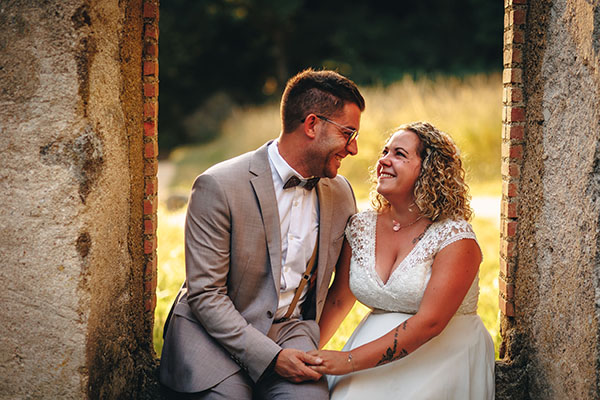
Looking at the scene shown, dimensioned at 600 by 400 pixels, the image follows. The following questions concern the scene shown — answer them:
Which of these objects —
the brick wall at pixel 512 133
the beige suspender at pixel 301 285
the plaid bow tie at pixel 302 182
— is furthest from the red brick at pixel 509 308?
the plaid bow tie at pixel 302 182

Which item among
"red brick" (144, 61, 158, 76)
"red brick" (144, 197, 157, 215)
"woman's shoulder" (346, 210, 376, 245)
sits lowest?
"woman's shoulder" (346, 210, 376, 245)

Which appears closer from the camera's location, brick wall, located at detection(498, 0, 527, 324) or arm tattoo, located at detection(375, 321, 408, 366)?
arm tattoo, located at detection(375, 321, 408, 366)

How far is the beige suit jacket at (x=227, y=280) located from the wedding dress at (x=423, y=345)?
317 mm

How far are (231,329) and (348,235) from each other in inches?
28.3

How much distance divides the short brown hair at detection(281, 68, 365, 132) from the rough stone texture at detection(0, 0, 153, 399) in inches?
30.2

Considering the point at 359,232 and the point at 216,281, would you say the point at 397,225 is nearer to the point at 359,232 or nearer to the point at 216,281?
the point at 359,232

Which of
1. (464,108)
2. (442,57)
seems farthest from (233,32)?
(464,108)

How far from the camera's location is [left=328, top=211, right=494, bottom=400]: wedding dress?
2.66 meters

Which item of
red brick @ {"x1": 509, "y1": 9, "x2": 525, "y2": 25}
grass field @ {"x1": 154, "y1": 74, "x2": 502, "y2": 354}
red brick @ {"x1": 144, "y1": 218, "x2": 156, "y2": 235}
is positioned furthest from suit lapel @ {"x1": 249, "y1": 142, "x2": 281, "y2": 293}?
grass field @ {"x1": 154, "y1": 74, "x2": 502, "y2": 354}

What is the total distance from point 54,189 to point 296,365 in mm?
1129

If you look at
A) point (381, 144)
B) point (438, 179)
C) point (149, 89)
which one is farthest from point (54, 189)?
point (381, 144)

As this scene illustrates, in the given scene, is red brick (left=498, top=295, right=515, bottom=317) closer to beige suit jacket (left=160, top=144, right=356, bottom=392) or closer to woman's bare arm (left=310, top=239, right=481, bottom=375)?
woman's bare arm (left=310, top=239, right=481, bottom=375)

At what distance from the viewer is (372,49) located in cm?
2203

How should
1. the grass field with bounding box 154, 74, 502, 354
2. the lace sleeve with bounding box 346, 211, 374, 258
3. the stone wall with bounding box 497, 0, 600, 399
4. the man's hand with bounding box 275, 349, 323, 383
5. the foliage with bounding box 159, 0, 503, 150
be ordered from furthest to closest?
the foliage with bounding box 159, 0, 503, 150
the grass field with bounding box 154, 74, 502, 354
the lace sleeve with bounding box 346, 211, 374, 258
the man's hand with bounding box 275, 349, 323, 383
the stone wall with bounding box 497, 0, 600, 399
